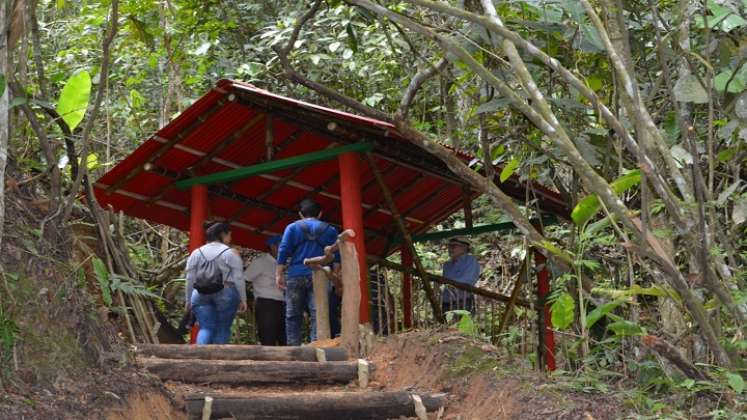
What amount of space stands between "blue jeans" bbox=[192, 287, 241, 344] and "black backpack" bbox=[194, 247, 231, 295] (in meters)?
0.09

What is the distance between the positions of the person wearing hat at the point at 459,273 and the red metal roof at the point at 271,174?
73cm

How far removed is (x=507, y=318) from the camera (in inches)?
398

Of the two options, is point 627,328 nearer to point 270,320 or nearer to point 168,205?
point 270,320

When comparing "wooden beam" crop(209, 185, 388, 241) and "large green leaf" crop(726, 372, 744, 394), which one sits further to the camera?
"wooden beam" crop(209, 185, 388, 241)

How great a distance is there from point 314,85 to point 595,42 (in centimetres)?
194

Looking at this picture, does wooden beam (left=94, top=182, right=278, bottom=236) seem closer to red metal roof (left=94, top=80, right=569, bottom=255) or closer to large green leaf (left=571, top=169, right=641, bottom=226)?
red metal roof (left=94, top=80, right=569, bottom=255)

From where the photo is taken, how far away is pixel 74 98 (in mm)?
5402

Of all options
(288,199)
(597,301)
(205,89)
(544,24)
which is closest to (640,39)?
(544,24)

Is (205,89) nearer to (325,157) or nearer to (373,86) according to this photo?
(373,86)

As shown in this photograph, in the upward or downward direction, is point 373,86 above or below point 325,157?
above

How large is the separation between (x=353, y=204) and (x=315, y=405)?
11.8 feet

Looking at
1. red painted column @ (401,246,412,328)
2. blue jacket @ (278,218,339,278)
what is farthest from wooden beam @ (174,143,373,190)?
red painted column @ (401,246,412,328)

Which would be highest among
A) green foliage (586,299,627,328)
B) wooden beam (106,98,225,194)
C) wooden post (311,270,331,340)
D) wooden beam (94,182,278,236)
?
wooden beam (106,98,225,194)

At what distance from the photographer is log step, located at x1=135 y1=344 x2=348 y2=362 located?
23.2ft
